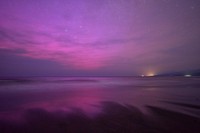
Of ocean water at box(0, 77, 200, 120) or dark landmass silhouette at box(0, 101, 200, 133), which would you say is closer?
dark landmass silhouette at box(0, 101, 200, 133)

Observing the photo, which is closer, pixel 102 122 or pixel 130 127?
pixel 130 127

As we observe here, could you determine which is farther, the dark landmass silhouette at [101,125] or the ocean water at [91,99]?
the ocean water at [91,99]

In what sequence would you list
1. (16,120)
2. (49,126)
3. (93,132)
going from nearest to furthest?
(93,132) < (49,126) < (16,120)

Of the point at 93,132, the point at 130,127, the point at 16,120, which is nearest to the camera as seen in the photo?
the point at 93,132

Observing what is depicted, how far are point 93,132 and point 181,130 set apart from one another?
2832 millimetres

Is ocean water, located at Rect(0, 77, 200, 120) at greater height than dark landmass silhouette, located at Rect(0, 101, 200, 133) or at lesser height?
greater

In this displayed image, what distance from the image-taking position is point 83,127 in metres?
5.12

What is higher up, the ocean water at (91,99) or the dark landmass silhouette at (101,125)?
the ocean water at (91,99)

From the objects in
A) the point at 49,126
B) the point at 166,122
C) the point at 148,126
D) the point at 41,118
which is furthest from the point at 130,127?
the point at 41,118

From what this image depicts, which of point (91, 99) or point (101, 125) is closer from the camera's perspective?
point (101, 125)

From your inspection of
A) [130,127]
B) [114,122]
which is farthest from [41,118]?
[130,127]

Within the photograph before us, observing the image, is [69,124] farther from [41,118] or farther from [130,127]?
[130,127]

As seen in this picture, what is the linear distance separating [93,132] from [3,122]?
3.79m

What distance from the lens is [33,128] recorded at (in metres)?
5.05
